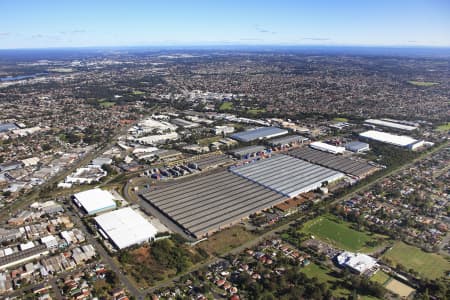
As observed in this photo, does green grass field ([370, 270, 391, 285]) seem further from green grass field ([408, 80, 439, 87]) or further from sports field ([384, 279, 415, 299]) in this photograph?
green grass field ([408, 80, 439, 87])

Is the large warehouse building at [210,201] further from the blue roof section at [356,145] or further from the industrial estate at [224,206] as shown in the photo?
the blue roof section at [356,145]

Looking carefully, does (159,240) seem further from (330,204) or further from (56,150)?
(56,150)

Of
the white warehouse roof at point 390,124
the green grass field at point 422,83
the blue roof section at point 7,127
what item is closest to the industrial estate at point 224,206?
the white warehouse roof at point 390,124

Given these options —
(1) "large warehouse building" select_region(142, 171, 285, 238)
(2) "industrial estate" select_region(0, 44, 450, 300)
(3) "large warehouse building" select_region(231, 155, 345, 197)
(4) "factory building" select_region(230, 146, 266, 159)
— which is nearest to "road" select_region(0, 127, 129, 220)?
(2) "industrial estate" select_region(0, 44, 450, 300)

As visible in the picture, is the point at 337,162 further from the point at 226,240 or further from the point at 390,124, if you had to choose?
the point at 390,124

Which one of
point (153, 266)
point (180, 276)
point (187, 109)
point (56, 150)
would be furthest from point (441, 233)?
point (187, 109)

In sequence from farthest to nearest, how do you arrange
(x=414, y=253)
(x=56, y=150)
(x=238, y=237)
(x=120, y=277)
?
(x=56, y=150)
(x=238, y=237)
(x=414, y=253)
(x=120, y=277)

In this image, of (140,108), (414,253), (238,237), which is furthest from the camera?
(140,108)

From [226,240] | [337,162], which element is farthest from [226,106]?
[226,240]
